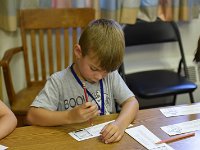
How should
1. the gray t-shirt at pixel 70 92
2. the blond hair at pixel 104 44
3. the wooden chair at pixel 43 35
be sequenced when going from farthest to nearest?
the wooden chair at pixel 43 35 → the gray t-shirt at pixel 70 92 → the blond hair at pixel 104 44

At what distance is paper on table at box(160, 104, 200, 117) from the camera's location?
53.4 inches

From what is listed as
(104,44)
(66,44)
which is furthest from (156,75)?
(104,44)

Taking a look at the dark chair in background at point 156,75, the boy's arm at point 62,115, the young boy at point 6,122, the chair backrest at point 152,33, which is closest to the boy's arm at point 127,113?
the boy's arm at point 62,115

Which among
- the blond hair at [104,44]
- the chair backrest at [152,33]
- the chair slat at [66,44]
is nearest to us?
the blond hair at [104,44]

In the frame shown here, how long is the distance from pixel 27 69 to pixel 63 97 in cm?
92

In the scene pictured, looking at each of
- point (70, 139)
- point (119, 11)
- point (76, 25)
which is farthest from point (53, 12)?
point (70, 139)

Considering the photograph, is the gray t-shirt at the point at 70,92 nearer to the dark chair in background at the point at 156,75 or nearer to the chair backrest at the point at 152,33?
the dark chair in background at the point at 156,75

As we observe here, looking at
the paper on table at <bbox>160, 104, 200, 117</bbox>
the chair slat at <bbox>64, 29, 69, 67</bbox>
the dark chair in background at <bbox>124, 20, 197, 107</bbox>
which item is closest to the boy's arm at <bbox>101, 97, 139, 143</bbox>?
the paper on table at <bbox>160, 104, 200, 117</bbox>

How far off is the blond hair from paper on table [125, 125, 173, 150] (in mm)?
249

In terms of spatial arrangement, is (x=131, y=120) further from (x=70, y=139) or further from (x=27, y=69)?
(x=27, y=69)

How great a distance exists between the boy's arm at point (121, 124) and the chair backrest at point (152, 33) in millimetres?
1123

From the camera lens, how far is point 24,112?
194 cm

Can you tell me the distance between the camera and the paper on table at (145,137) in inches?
43.4

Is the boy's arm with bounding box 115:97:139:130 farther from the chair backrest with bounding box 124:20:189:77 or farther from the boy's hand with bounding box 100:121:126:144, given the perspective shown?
the chair backrest with bounding box 124:20:189:77
